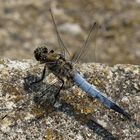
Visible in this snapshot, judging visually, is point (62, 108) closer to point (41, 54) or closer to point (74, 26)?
point (41, 54)

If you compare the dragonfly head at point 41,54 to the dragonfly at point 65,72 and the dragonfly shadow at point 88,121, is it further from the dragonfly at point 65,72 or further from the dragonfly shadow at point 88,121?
the dragonfly shadow at point 88,121

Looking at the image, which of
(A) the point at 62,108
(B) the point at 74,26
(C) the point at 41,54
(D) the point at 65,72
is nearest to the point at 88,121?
(A) the point at 62,108

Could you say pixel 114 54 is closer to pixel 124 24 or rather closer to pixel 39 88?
pixel 124 24

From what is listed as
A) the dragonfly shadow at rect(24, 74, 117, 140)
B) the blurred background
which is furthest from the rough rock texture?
the blurred background

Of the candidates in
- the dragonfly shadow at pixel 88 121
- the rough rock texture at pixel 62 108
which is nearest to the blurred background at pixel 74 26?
the rough rock texture at pixel 62 108

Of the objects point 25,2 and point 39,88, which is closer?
point 39,88

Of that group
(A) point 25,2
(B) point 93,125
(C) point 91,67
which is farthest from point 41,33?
(B) point 93,125
